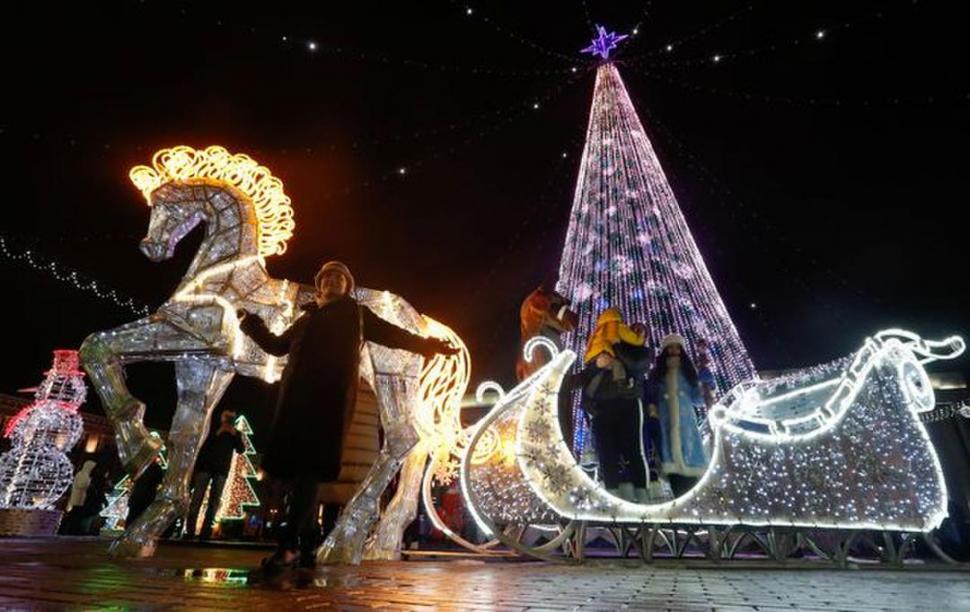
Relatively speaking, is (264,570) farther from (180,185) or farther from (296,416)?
(180,185)

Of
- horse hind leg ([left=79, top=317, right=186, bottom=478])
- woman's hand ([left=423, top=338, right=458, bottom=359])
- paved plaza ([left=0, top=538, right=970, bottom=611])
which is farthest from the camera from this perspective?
horse hind leg ([left=79, top=317, right=186, bottom=478])

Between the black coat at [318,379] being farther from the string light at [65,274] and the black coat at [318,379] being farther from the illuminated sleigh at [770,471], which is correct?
the string light at [65,274]

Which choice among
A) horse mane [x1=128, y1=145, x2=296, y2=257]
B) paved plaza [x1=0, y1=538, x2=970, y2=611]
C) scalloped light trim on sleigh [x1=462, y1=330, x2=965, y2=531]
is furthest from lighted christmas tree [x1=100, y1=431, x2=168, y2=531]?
scalloped light trim on sleigh [x1=462, y1=330, x2=965, y2=531]

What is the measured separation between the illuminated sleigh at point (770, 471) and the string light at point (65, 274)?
7508 mm

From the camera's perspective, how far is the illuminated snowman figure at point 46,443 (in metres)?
6.48

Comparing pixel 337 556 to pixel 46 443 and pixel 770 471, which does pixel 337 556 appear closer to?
pixel 770 471

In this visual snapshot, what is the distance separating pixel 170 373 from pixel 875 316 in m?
17.7

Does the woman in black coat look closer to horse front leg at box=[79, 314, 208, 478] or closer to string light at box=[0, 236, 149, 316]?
horse front leg at box=[79, 314, 208, 478]

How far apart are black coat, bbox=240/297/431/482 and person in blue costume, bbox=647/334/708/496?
94.1 inches

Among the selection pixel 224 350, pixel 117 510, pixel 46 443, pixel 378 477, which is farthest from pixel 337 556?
pixel 117 510

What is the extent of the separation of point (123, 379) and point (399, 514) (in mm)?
2430

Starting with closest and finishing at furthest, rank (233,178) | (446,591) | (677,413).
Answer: (446,591)
(677,413)
(233,178)

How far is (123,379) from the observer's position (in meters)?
3.93

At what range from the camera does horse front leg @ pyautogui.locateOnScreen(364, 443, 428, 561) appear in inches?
170
